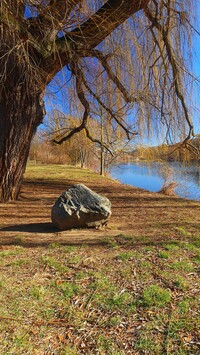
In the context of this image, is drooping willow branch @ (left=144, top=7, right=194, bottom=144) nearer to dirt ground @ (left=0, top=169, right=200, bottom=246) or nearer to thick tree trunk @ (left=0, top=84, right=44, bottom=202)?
dirt ground @ (left=0, top=169, right=200, bottom=246)

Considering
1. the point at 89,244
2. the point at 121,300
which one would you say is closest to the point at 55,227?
the point at 89,244

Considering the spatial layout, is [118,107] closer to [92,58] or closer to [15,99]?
[92,58]

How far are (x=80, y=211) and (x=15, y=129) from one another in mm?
2043

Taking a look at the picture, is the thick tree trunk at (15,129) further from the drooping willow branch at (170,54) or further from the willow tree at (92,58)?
the drooping willow branch at (170,54)

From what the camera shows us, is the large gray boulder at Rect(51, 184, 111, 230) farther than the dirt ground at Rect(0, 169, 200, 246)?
Yes

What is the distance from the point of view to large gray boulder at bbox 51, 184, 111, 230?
144 inches

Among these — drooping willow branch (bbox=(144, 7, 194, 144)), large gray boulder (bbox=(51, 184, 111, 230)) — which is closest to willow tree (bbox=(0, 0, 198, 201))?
drooping willow branch (bbox=(144, 7, 194, 144))

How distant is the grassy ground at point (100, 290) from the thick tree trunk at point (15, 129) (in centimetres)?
143

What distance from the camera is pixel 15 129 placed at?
479 cm

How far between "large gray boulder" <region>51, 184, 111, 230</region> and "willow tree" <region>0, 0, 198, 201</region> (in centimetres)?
168

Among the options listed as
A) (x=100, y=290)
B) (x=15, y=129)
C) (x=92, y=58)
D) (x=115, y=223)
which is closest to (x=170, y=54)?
(x=92, y=58)

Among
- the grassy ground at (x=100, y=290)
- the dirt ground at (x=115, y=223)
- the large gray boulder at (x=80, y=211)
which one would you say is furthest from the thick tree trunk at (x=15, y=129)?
the large gray boulder at (x=80, y=211)

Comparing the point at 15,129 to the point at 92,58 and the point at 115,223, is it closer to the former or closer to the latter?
the point at 92,58

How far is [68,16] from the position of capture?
3225 mm
